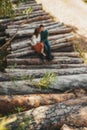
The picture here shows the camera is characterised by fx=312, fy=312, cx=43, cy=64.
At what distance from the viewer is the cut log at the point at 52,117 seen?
552cm

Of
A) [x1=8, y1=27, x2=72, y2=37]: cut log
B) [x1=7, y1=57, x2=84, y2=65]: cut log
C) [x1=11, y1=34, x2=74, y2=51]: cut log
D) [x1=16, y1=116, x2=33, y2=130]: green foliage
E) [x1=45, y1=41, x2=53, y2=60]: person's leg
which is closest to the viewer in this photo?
[x1=16, y1=116, x2=33, y2=130]: green foliage

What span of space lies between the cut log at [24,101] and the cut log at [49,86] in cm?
36

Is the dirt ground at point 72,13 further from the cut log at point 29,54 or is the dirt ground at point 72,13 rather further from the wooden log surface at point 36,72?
the wooden log surface at point 36,72

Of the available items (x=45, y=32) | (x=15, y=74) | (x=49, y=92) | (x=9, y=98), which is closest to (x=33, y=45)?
(x=45, y=32)

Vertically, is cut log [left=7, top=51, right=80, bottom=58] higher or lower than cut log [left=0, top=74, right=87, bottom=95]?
lower

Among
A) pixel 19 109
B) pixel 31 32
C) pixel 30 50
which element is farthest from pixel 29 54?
pixel 19 109

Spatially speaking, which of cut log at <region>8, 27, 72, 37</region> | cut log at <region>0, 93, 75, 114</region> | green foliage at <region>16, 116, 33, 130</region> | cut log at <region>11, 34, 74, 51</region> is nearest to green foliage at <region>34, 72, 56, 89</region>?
cut log at <region>0, 93, 75, 114</region>

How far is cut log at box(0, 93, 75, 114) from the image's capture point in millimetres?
6402

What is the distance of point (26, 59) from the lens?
9781mm

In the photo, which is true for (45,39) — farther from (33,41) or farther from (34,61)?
(34,61)

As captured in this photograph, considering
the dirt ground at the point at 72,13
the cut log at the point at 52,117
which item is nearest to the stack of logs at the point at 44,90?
the cut log at the point at 52,117

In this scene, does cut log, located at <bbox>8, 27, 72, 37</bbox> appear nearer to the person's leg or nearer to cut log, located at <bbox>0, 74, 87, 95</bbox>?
the person's leg

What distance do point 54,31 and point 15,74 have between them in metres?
4.02

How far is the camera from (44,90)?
7.14m
